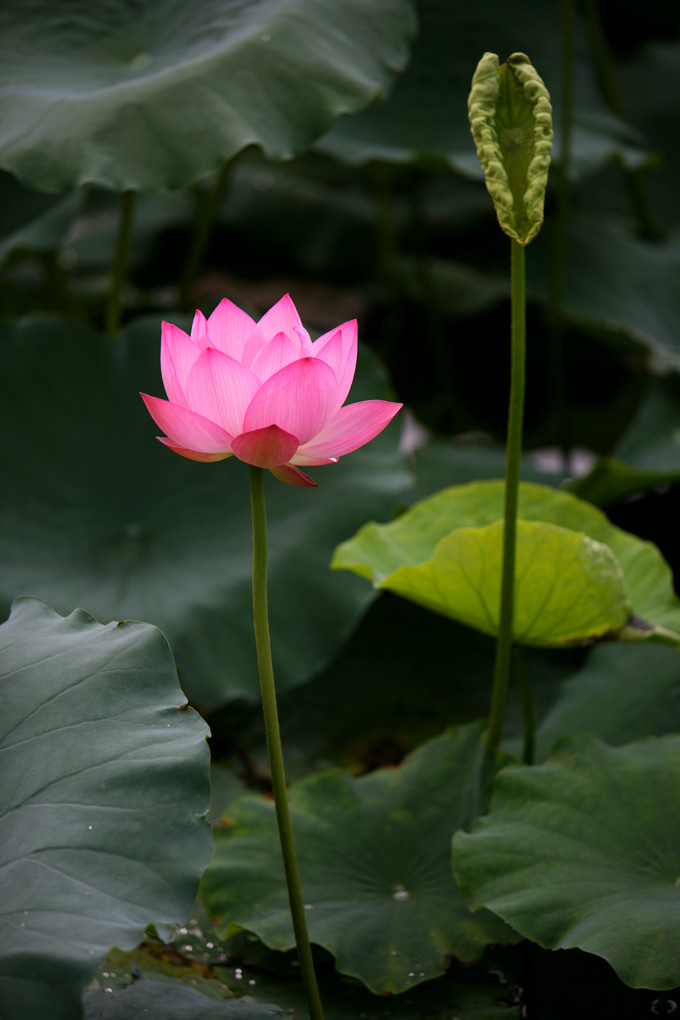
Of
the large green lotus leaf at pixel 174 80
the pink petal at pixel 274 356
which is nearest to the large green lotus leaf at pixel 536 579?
the pink petal at pixel 274 356

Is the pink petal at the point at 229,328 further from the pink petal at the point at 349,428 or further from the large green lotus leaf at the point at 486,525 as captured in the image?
the large green lotus leaf at the point at 486,525

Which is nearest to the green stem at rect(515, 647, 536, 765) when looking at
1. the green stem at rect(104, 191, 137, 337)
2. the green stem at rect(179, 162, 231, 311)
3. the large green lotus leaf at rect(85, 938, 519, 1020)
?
the large green lotus leaf at rect(85, 938, 519, 1020)

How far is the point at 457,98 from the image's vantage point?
1.78m

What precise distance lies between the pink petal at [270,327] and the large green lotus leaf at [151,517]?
1.86 ft

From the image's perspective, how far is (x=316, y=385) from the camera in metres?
0.61

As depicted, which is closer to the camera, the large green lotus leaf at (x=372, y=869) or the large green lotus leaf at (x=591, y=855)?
the large green lotus leaf at (x=591, y=855)

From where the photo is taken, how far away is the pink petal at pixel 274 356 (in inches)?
24.2

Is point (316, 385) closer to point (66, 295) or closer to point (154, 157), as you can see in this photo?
point (154, 157)

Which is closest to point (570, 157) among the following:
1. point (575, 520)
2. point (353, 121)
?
point (353, 121)

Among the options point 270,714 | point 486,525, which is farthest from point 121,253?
point 270,714

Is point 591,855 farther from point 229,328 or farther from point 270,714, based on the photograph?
point 229,328

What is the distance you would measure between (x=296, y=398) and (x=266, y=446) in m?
0.04

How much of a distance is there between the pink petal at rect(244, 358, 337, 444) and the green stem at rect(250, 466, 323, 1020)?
0.04 meters

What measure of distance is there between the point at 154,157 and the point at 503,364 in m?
1.68
